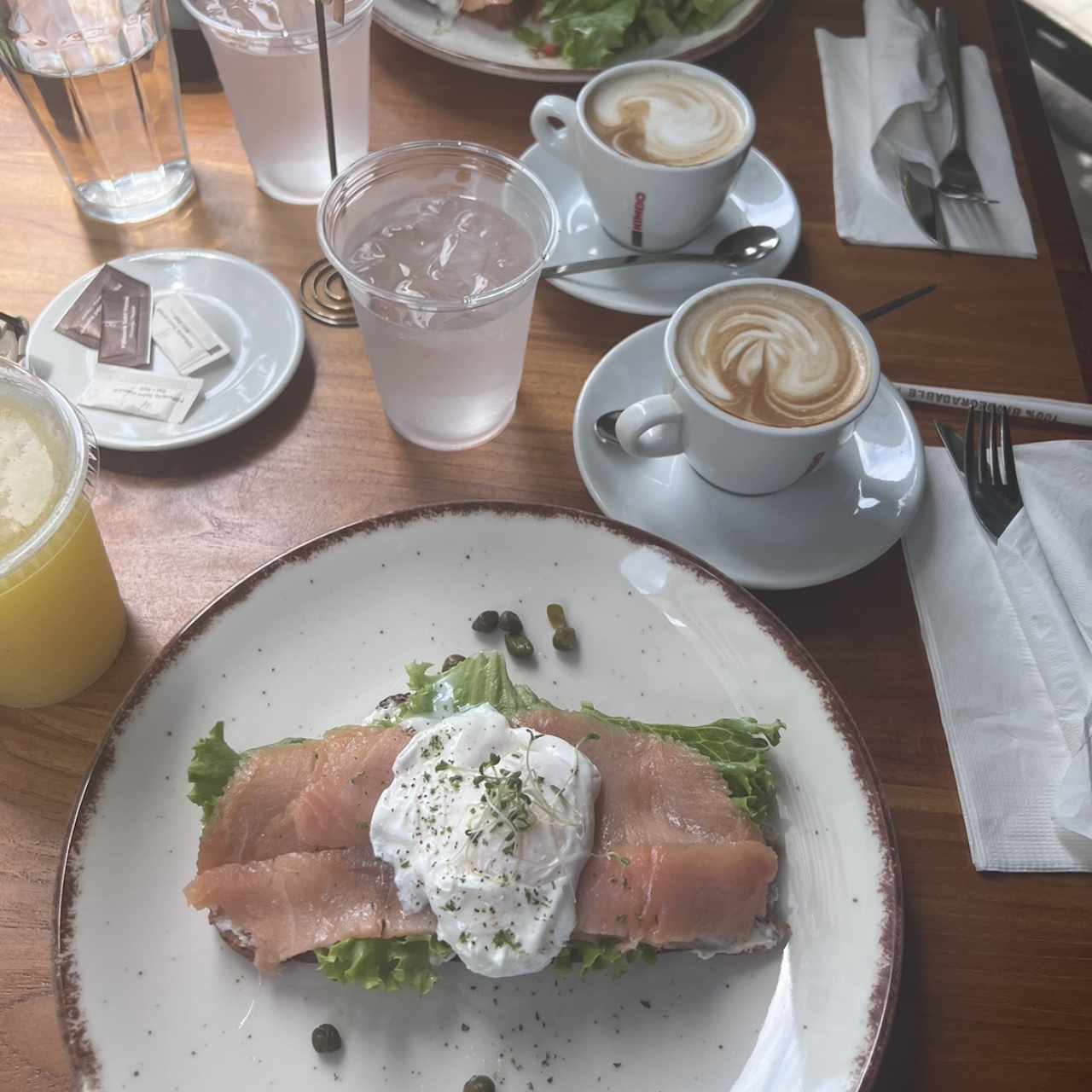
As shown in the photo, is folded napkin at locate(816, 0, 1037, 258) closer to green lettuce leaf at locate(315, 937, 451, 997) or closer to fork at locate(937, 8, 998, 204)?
fork at locate(937, 8, 998, 204)

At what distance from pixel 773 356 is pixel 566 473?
1.14 feet

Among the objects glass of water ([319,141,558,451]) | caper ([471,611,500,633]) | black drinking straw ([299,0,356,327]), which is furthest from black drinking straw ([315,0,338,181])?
caper ([471,611,500,633])

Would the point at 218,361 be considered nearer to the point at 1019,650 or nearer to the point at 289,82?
the point at 289,82

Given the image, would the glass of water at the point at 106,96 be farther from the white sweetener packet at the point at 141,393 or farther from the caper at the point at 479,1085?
the caper at the point at 479,1085

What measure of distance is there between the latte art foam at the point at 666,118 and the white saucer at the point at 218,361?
60 centimetres

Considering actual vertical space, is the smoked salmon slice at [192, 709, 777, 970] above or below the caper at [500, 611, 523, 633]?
below

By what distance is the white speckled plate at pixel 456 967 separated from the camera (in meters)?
0.98

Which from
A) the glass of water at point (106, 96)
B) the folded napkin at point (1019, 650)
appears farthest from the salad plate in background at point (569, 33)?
the folded napkin at point (1019, 650)

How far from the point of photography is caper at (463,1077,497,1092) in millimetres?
969

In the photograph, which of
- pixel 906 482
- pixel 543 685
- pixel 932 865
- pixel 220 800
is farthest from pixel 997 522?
pixel 220 800

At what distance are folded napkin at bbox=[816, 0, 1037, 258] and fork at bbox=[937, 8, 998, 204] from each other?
0.01 meters

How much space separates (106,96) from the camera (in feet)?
5.04

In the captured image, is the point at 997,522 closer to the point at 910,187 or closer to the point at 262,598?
the point at 910,187

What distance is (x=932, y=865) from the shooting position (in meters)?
1.15
